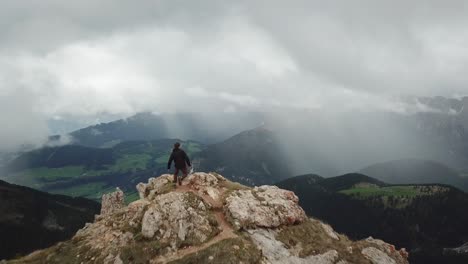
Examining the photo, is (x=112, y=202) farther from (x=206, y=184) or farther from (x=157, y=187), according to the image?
(x=206, y=184)

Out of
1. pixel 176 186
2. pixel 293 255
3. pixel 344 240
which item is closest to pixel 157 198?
pixel 176 186

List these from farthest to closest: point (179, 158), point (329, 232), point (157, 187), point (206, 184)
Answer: point (157, 187) < point (206, 184) < point (329, 232) < point (179, 158)

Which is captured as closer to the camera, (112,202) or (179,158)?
(179,158)

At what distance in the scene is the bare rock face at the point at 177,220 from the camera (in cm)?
4444

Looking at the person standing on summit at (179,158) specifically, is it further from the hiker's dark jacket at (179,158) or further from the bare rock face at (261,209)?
the bare rock face at (261,209)

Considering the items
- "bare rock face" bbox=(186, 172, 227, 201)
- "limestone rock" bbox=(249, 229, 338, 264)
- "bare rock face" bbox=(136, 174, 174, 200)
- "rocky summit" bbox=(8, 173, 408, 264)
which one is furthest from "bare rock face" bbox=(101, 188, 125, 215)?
"limestone rock" bbox=(249, 229, 338, 264)

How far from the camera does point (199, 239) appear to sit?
144ft

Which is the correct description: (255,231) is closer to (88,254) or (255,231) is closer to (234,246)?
(234,246)

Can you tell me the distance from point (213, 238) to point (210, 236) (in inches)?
17.7

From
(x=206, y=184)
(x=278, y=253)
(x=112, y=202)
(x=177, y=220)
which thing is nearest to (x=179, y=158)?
(x=206, y=184)

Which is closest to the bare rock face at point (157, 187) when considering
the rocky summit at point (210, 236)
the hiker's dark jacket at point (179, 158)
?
the rocky summit at point (210, 236)

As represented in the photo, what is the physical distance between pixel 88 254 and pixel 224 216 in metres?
16.2

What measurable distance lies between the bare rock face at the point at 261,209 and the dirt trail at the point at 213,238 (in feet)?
3.41

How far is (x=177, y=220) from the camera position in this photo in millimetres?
45875
